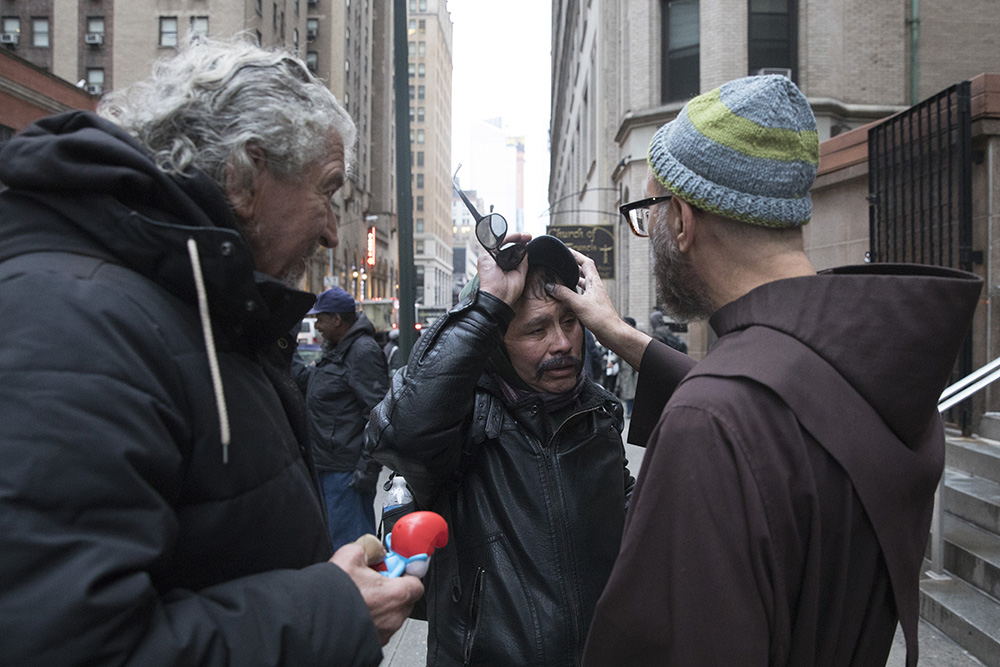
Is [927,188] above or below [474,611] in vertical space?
above

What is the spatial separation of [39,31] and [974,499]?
5119cm

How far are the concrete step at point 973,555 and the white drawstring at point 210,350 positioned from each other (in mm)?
4865

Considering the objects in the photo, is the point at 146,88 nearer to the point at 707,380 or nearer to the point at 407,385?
the point at 407,385

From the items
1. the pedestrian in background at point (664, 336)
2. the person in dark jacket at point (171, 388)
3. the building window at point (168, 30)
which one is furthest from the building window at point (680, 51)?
the building window at point (168, 30)

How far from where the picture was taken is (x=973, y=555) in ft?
15.5

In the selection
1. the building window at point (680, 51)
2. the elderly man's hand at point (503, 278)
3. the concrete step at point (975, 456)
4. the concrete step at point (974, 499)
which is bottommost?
the concrete step at point (974, 499)

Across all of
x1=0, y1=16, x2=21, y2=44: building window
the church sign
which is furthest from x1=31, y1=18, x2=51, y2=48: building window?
the church sign

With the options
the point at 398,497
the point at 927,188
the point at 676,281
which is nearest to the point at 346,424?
the point at 398,497

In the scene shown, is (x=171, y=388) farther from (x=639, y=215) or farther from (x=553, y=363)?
(x=553, y=363)

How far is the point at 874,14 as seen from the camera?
14.4m

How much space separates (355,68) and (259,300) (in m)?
64.0

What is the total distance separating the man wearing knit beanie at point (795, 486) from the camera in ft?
4.19

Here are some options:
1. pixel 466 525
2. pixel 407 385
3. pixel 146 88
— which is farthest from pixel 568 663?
pixel 146 88

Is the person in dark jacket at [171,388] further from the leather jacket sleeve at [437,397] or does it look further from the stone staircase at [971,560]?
the stone staircase at [971,560]
